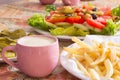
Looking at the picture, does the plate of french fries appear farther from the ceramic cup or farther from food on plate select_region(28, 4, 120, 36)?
food on plate select_region(28, 4, 120, 36)

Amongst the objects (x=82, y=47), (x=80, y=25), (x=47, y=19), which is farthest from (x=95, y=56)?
(x=47, y=19)

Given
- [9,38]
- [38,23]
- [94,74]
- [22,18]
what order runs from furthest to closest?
[22,18] → [38,23] → [9,38] → [94,74]

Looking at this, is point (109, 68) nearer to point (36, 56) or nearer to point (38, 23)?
point (36, 56)

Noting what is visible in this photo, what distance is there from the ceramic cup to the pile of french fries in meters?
0.08

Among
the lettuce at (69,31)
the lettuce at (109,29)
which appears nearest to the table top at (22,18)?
the lettuce at (69,31)

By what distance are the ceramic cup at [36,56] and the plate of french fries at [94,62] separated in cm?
5

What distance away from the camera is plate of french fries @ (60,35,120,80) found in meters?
0.75

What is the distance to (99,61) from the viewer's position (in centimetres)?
77

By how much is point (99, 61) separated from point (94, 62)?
14mm

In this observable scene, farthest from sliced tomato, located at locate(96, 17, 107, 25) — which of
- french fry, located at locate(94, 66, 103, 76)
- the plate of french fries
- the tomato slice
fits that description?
french fry, located at locate(94, 66, 103, 76)

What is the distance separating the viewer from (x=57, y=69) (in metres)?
0.88

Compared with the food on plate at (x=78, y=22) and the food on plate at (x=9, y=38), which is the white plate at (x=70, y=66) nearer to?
the food on plate at (x=9, y=38)

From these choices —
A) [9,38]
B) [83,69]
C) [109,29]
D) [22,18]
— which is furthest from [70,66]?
[22,18]

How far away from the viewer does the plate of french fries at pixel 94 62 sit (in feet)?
2.45
